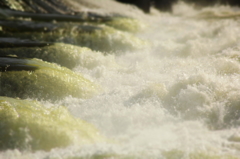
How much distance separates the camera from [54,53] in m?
6.15

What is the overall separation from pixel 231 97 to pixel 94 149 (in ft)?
7.52

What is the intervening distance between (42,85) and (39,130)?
1.42 metres

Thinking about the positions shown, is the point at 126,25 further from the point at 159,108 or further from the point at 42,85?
the point at 159,108

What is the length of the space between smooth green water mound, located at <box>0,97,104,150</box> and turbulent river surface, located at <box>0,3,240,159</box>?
0.10 m

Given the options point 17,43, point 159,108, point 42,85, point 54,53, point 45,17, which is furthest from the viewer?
point 45,17

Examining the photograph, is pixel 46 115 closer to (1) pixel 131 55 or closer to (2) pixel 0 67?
(2) pixel 0 67

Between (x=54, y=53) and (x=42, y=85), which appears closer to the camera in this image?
(x=42, y=85)

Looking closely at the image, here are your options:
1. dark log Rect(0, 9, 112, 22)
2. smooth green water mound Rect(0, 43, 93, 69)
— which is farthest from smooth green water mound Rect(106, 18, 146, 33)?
smooth green water mound Rect(0, 43, 93, 69)

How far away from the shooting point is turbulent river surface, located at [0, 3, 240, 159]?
3000mm

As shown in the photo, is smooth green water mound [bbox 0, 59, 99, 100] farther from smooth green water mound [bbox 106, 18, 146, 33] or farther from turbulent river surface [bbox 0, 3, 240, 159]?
smooth green water mound [bbox 106, 18, 146, 33]

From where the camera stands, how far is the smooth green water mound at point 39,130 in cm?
313

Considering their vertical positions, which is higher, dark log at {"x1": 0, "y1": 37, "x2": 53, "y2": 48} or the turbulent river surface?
dark log at {"x1": 0, "y1": 37, "x2": 53, "y2": 48}

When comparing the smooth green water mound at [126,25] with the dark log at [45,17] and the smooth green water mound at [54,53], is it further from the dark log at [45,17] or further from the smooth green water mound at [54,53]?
the smooth green water mound at [54,53]

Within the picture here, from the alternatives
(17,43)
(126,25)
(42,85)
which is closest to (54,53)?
(17,43)
